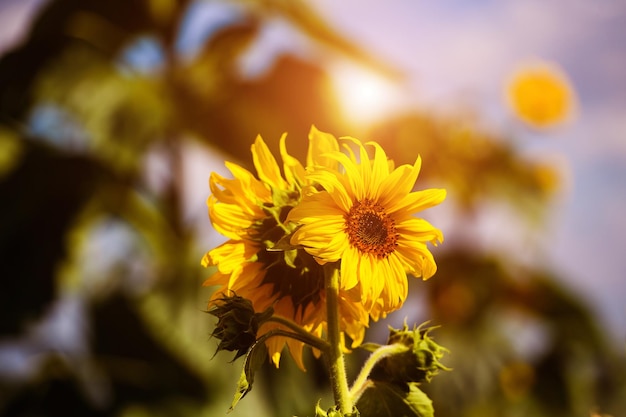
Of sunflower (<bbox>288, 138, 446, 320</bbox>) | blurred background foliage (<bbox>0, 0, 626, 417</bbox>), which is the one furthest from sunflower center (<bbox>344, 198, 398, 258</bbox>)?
blurred background foliage (<bbox>0, 0, 626, 417</bbox>)

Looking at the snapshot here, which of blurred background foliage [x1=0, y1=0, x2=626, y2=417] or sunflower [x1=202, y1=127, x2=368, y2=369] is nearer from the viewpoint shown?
sunflower [x1=202, y1=127, x2=368, y2=369]

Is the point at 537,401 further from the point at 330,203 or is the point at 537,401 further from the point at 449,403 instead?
the point at 330,203

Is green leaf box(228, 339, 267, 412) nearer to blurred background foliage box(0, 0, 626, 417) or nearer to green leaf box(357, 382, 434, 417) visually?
green leaf box(357, 382, 434, 417)

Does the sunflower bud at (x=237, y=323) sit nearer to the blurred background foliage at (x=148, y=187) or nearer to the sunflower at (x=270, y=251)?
the sunflower at (x=270, y=251)

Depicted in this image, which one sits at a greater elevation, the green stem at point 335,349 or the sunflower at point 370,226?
the sunflower at point 370,226

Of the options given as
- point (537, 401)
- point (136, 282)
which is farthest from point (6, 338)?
point (537, 401)

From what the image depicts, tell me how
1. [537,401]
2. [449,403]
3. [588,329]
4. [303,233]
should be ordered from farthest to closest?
[588,329]
[537,401]
[449,403]
[303,233]

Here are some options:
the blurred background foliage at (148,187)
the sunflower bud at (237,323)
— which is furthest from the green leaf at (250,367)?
the blurred background foliage at (148,187)
